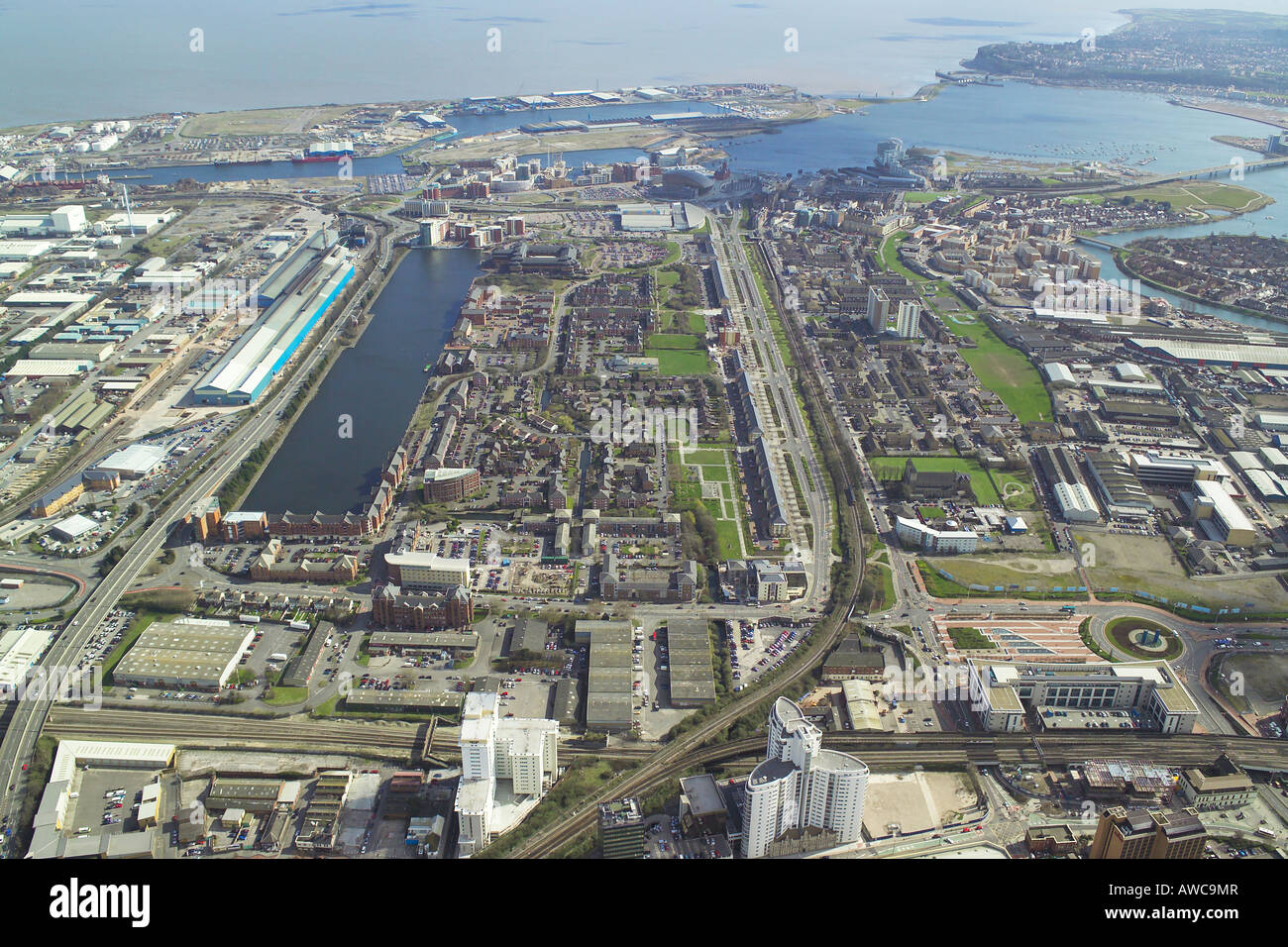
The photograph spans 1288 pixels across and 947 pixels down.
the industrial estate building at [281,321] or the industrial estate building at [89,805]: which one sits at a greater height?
the industrial estate building at [281,321]

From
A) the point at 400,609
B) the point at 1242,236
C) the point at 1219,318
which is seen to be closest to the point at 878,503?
the point at 400,609

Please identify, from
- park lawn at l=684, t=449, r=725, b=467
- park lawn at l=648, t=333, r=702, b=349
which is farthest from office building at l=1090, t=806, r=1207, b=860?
park lawn at l=648, t=333, r=702, b=349

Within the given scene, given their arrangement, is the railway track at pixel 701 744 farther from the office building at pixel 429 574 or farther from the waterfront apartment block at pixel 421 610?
the office building at pixel 429 574

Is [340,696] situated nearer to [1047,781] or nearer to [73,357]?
[1047,781]

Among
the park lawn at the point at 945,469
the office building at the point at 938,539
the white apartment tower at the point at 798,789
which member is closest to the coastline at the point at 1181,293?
the park lawn at the point at 945,469

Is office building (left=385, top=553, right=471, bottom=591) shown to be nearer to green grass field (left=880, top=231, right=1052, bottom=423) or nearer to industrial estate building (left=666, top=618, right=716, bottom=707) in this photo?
industrial estate building (left=666, top=618, right=716, bottom=707)

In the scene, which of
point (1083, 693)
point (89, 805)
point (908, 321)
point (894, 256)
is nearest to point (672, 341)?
point (908, 321)
